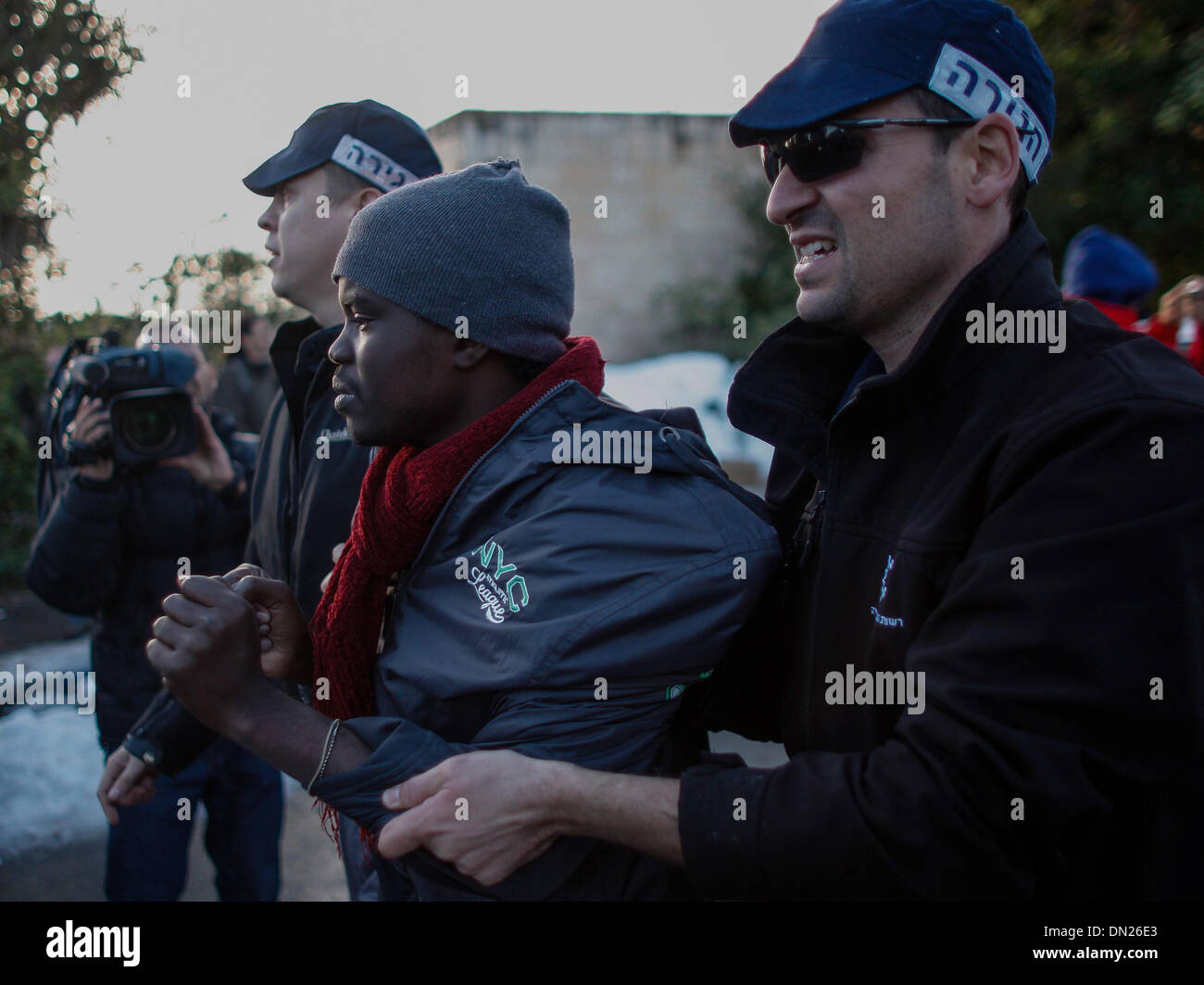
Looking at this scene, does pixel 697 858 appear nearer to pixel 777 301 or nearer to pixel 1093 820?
pixel 1093 820

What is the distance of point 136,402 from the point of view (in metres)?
3.01

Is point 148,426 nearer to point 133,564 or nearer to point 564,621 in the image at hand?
point 133,564

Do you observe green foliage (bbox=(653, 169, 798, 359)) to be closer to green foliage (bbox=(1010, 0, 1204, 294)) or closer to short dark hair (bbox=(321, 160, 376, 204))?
green foliage (bbox=(1010, 0, 1204, 294))

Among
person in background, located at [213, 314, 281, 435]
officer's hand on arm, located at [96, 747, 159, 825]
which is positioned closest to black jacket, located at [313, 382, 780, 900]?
officer's hand on arm, located at [96, 747, 159, 825]

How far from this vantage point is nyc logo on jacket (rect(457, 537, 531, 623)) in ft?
5.03

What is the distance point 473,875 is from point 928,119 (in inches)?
51.1

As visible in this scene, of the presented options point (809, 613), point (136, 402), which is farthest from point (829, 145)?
point (136, 402)

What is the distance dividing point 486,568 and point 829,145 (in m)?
0.84

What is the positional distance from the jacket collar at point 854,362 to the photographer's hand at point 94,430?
196cm

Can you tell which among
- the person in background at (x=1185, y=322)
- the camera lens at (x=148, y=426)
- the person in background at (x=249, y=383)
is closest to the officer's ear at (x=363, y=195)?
the camera lens at (x=148, y=426)

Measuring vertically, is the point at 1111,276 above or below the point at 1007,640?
above

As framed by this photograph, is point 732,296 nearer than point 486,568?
No
